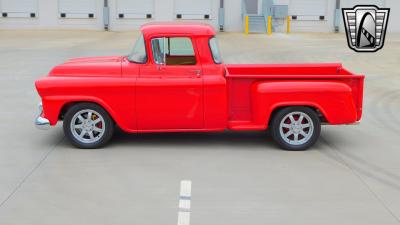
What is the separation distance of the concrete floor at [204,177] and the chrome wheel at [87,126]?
21 centimetres

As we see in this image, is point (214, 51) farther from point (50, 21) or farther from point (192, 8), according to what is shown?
point (50, 21)

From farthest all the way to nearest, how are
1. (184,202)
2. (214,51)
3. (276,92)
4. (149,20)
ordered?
(149,20) → (214,51) → (276,92) → (184,202)

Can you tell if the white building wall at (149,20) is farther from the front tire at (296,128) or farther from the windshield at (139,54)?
the front tire at (296,128)

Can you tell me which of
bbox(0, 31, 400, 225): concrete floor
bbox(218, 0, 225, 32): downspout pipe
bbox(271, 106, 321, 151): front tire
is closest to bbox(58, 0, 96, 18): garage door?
bbox(218, 0, 225, 32): downspout pipe

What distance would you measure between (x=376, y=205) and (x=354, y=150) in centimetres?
228

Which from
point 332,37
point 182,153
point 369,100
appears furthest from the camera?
point 332,37

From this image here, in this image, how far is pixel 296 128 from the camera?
8312mm

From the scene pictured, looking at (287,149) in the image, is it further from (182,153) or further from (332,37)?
(332,37)

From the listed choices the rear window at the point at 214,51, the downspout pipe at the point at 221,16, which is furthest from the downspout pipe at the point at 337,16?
the rear window at the point at 214,51

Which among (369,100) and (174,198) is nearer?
(174,198)

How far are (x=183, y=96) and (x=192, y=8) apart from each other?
23776 mm

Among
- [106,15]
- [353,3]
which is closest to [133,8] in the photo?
[106,15]

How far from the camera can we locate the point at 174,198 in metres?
6.39

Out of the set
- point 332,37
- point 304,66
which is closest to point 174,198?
point 304,66
